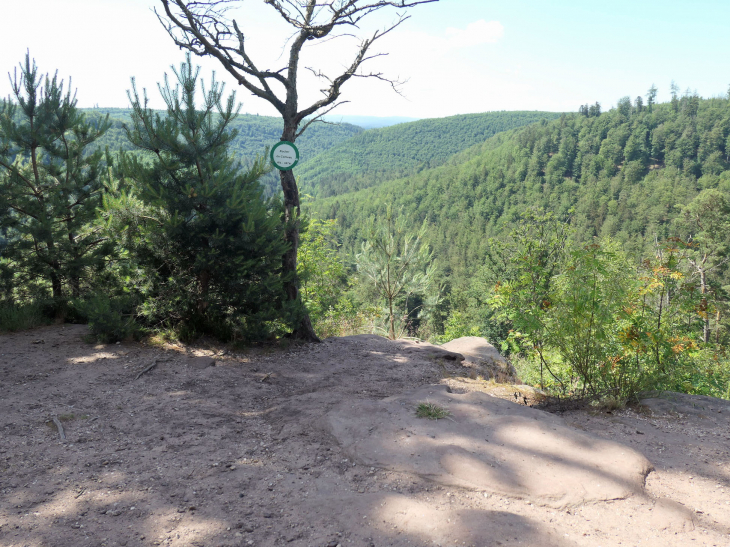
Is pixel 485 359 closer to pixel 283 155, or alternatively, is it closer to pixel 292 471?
pixel 283 155

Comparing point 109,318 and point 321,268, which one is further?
point 321,268

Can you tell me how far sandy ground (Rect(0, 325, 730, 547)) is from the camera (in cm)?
262

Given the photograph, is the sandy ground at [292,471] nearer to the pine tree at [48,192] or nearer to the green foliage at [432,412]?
the green foliage at [432,412]

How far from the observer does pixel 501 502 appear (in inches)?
118

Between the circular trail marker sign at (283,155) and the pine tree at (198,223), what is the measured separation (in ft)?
1.29

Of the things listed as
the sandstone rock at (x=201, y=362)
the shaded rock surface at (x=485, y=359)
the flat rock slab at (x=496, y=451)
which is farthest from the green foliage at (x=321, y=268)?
the flat rock slab at (x=496, y=451)

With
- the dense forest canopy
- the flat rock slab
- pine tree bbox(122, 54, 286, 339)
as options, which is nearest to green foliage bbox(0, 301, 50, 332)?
the dense forest canopy

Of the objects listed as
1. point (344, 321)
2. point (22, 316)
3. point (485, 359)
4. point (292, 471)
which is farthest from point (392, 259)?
point (292, 471)

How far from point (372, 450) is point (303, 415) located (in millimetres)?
1114

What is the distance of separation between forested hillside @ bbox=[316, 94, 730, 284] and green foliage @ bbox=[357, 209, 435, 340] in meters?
82.8

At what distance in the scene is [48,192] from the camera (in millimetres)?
7938

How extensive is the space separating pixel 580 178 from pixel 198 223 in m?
146

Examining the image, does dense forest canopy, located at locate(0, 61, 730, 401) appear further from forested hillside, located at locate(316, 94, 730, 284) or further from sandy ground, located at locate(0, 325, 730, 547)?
forested hillside, located at locate(316, 94, 730, 284)

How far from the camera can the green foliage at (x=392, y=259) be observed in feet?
36.9
